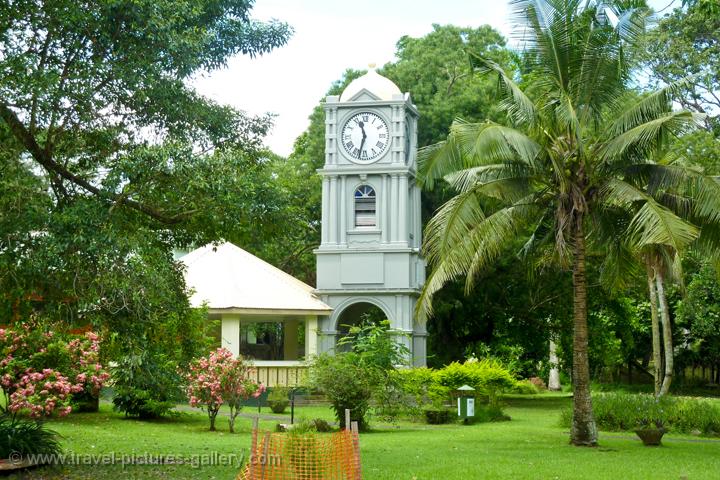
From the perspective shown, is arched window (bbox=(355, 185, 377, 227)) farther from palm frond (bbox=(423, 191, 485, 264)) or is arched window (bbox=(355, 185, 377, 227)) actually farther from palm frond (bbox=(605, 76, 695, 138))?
palm frond (bbox=(605, 76, 695, 138))

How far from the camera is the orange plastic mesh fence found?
11047mm

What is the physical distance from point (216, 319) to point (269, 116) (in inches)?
697

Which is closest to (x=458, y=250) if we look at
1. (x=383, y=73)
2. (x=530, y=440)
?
(x=530, y=440)

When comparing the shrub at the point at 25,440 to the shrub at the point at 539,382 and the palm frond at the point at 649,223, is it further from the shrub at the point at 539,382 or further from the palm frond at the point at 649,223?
the shrub at the point at 539,382

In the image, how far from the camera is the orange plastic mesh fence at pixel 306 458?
36.2 feet

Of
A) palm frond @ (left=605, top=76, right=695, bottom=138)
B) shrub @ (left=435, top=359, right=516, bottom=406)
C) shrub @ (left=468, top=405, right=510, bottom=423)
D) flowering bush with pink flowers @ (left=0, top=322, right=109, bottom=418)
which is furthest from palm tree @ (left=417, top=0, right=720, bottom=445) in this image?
shrub @ (left=435, top=359, right=516, bottom=406)

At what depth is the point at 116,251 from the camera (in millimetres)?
13266

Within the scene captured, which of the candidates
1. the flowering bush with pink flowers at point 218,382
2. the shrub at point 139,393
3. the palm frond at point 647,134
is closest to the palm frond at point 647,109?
the palm frond at point 647,134

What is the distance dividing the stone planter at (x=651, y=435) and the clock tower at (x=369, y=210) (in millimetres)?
13809

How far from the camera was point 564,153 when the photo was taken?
19469 millimetres

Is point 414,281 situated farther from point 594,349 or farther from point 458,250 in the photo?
point 458,250

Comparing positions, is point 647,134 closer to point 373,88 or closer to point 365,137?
point 365,137

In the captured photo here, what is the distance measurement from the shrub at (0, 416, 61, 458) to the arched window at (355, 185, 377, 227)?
19.8 metres

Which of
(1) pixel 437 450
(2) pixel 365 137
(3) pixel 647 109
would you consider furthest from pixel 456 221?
(2) pixel 365 137
